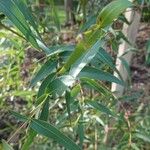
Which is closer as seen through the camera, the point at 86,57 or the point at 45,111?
the point at 86,57

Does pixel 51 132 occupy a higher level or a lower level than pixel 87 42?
lower

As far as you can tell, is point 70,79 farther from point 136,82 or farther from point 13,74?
point 136,82

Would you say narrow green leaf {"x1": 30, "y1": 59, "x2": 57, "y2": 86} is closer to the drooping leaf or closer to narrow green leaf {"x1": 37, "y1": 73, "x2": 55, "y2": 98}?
narrow green leaf {"x1": 37, "y1": 73, "x2": 55, "y2": 98}

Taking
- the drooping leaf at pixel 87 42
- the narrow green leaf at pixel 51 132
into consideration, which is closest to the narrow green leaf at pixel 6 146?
the narrow green leaf at pixel 51 132

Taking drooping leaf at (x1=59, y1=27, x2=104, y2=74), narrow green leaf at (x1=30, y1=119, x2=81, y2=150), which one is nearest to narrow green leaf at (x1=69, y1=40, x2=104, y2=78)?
drooping leaf at (x1=59, y1=27, x2=104, y2=74)

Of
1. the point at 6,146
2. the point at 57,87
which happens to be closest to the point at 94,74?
the point at 57,87

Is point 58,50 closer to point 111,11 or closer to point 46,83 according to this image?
point 46,83
